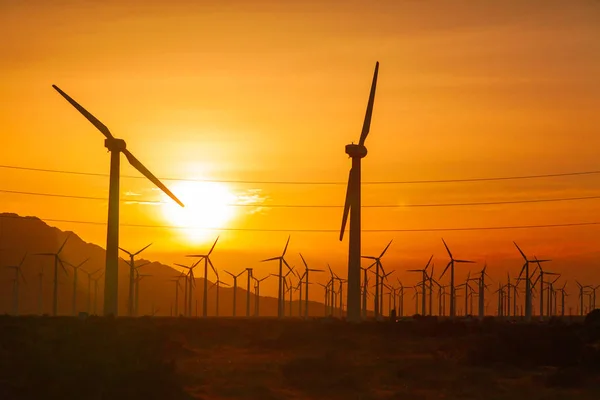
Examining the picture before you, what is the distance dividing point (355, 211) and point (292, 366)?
61405 millimetres

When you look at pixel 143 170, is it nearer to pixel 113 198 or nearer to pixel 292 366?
pixel 113 198

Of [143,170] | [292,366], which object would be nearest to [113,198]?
[143,170]

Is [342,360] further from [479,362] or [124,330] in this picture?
[124,330]

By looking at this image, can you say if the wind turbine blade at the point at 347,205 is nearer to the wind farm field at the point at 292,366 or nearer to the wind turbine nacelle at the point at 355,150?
the wind turbine nacelle at the point at 355,150

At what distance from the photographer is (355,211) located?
131 meters

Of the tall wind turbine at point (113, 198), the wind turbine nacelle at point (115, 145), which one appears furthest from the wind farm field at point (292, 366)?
the wind turbine nacelle at point (115, 145)

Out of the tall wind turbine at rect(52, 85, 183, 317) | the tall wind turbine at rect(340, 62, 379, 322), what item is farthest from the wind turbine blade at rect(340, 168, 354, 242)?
the tall wind turbine at rect(52, 85, 183, 317)

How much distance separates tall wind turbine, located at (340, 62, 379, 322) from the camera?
130 meters

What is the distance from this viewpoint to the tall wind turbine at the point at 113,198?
398ft

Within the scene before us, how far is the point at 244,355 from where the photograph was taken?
8700 cm

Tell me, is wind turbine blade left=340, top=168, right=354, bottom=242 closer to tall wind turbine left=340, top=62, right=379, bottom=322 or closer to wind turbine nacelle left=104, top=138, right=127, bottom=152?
tall wind turbine left=340, top=62, right=379, bottom=322

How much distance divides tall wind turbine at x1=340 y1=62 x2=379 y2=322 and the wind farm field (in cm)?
2400

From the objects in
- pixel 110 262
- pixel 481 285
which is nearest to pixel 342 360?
pixel 110 262

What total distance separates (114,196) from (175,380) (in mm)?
67142
